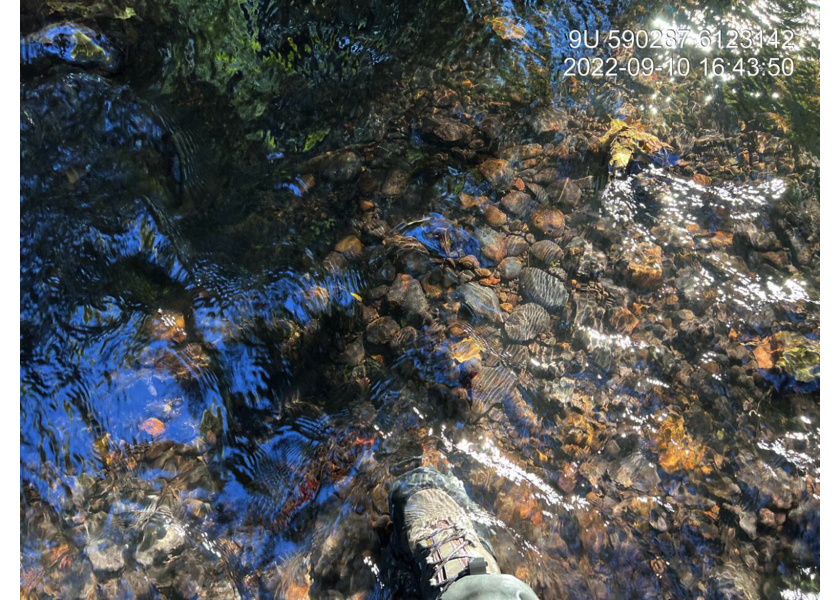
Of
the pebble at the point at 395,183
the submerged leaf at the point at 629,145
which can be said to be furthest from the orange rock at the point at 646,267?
the pebble at the point at 395,183

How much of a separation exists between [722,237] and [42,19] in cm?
334

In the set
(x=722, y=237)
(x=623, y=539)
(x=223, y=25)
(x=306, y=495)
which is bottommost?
(x=623, y=539)

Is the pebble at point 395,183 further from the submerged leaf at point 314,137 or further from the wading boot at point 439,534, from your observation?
the wading boot at point 439,534

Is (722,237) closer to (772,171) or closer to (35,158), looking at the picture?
(772,171)

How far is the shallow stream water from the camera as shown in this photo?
2111 millimetres

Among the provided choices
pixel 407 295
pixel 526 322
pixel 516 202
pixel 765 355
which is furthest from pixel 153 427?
pixel 765 355

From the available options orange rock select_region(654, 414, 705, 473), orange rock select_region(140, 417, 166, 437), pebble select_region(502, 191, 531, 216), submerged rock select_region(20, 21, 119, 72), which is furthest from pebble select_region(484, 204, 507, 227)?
submerged rock select_region(20, 21, 119, 72)

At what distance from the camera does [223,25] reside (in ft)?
8.07

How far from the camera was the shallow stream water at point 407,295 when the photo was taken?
2111 millimetres

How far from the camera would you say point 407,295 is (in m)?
2.35

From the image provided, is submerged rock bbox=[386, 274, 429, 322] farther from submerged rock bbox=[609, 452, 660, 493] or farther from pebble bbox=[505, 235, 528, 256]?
submerged rock bbox=[609, 452, 660, 493]

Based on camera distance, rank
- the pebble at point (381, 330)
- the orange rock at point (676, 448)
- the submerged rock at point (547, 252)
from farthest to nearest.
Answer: the submerged rock at point (547, 252), the pebble at point (381, 330), the orange rock at point (676, 448)
